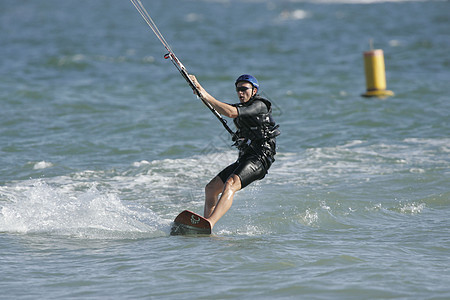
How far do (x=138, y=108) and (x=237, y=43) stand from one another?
15.3m

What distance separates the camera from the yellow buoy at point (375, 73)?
16.0 m

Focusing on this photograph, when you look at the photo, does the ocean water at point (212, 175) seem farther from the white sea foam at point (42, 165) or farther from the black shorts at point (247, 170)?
the black shorts at point (247, 170)

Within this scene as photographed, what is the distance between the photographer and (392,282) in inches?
204

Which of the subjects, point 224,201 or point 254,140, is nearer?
point 224,201

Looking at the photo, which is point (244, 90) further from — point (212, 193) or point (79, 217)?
point (79, 217)

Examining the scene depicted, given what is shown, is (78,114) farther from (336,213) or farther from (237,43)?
(237,43)

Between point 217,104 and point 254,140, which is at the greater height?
point 217,104

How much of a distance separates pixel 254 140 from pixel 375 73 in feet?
33.4

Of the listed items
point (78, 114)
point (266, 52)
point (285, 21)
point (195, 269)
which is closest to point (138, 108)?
point (78, 114)

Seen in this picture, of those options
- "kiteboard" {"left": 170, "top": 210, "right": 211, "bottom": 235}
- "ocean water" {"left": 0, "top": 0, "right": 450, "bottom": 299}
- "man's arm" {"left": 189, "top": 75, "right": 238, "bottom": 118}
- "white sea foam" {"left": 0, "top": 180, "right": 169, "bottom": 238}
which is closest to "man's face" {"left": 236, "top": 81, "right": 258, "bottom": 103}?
"man's arm" {"left": 189, "top": 75, "right": 238, "bottom": 118}

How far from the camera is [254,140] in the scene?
22.8 ft

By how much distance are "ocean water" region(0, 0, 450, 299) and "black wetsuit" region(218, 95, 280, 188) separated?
669 millimetres

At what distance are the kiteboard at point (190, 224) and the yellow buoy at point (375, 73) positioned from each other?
34.3ft

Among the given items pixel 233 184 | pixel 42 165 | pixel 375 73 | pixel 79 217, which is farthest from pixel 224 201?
pixel 375 73
